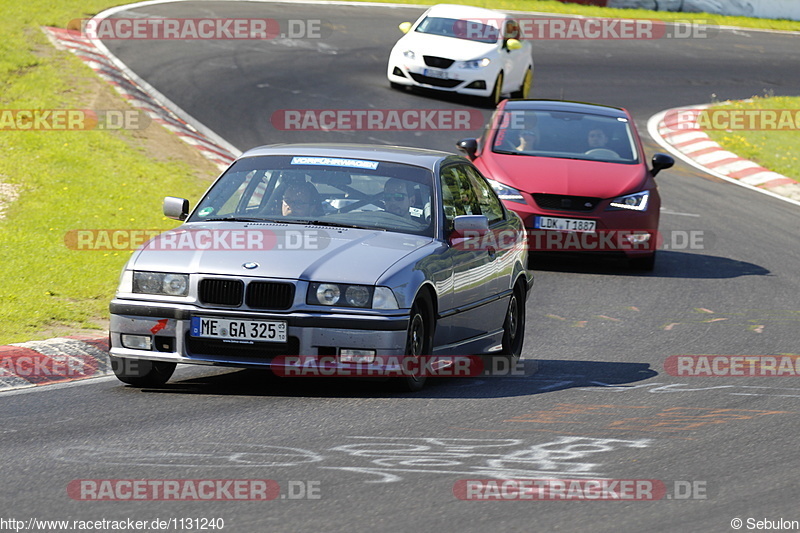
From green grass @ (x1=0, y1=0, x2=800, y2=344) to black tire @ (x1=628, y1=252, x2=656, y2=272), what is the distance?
16.0 ft

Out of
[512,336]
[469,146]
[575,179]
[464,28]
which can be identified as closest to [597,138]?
[575,179]

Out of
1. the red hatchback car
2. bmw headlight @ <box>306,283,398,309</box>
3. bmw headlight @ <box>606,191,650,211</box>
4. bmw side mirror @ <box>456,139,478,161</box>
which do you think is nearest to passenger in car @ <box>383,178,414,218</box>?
bmw headlight @ <box>306,283,398,309</box>

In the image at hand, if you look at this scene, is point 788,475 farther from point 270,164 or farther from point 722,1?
point 722,1

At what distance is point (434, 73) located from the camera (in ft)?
75.8

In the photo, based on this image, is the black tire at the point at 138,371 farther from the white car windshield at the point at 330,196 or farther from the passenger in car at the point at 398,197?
the passenger in car at the point at 398,197

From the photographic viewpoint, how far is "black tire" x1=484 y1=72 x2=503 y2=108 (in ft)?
77.1

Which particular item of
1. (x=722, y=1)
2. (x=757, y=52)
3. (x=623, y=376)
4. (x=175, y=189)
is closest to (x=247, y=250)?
(x=623, y=376)

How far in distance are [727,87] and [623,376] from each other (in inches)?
833

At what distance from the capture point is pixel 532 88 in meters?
26.3

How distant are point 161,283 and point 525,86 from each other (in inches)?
701

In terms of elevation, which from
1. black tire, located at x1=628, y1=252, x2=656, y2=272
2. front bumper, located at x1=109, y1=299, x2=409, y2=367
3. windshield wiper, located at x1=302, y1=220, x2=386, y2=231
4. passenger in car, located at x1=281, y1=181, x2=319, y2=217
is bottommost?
black tire, located at x1=628, y1=252, x2=656, y2=272

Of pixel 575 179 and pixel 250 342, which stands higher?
pixel 250 342

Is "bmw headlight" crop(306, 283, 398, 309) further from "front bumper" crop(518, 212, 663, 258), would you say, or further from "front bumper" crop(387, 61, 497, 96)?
"front bumper" crop(387, 61, 497, 96)

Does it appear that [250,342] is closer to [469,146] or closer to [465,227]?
[465,227]
